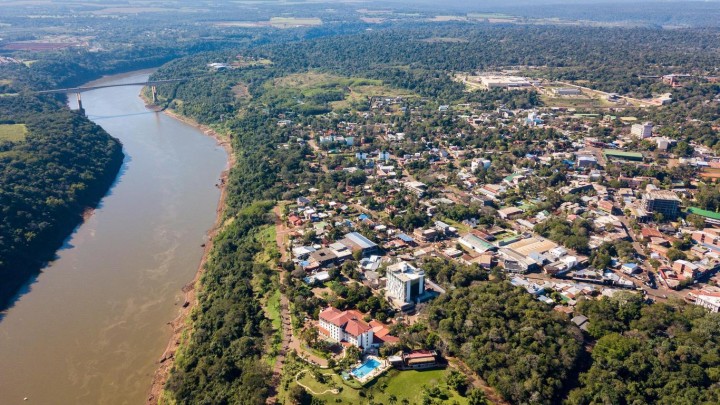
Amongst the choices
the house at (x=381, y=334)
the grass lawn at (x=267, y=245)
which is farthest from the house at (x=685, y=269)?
the grass lawn at (x=267, y=245)

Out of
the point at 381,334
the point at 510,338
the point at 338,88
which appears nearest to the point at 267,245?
the point at 381,334

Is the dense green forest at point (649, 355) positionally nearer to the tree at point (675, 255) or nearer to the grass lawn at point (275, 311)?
the tree at point (675, 255)

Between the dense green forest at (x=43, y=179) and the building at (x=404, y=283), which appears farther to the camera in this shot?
the dense green forest at (x=43, y=179)

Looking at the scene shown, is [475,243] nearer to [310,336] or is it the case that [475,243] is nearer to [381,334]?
[381,334]

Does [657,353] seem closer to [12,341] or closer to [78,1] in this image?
[12,341]

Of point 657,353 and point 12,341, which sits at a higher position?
point 657,353

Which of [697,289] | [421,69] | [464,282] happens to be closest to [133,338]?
[464,282]

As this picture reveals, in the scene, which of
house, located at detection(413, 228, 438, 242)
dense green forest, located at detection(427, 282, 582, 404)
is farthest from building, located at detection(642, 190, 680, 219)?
dense green forest, located at detection(427, 282, 582, 404)
